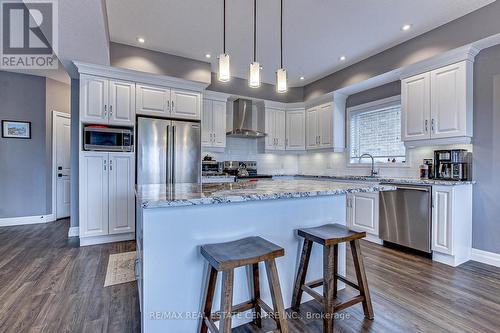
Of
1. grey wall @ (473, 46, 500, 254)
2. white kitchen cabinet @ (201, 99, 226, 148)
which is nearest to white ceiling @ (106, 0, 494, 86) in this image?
grey wall @ (473, 46, 500, 254)

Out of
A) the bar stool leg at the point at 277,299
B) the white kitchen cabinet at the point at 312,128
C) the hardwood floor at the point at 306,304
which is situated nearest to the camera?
the bar stool leg at the point at 277,299

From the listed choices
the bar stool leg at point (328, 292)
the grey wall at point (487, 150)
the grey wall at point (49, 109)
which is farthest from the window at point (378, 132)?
the grey wall at point (49, 109)

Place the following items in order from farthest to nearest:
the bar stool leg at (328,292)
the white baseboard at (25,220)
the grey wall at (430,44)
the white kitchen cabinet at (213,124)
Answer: the white kitchen cabinet at (213,124) → the white baseboard at (25,220) → the grey wall at (430,44) → the bar stool leg at (328,292)

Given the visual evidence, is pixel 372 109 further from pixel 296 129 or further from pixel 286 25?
pixel 286 25

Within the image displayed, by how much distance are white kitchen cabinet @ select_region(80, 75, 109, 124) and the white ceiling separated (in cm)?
64

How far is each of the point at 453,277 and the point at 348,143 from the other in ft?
9.18

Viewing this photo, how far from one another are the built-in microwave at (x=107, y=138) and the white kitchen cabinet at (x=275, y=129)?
2660 millimetres

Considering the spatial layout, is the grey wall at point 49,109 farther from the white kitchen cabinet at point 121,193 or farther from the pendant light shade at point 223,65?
the pendant light shade at point 223,65

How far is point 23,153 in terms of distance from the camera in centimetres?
473

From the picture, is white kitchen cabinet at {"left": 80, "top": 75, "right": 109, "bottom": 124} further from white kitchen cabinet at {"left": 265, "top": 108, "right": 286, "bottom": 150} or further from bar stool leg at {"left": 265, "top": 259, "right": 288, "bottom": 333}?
bar stool leg at {"left": 265, "top": 259, "right": 288, "bottom": 333}

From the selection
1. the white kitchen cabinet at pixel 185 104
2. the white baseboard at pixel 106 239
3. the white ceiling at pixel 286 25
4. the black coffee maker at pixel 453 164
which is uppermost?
the white ceiling at pixel 286 25

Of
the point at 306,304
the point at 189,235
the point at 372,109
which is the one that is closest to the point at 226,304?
the point at 189,235

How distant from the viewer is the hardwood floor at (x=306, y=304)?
1801 millimetres

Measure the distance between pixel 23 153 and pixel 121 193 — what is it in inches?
103
